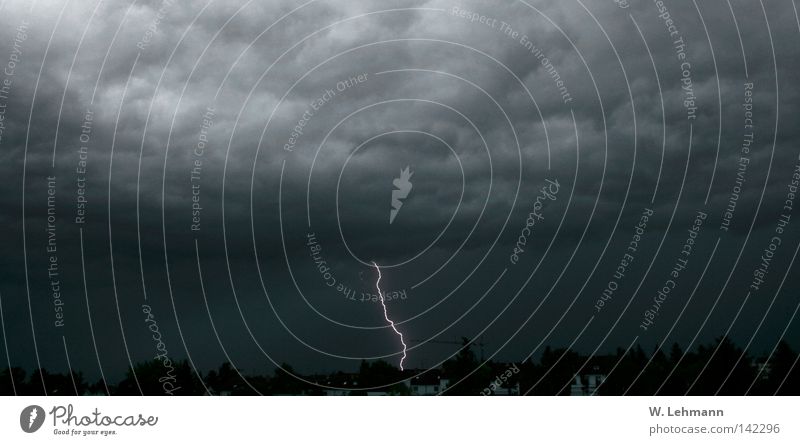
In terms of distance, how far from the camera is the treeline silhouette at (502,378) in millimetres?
39969

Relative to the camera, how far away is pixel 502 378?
51.9 meters

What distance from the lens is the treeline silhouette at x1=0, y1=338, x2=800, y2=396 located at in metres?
40.0
